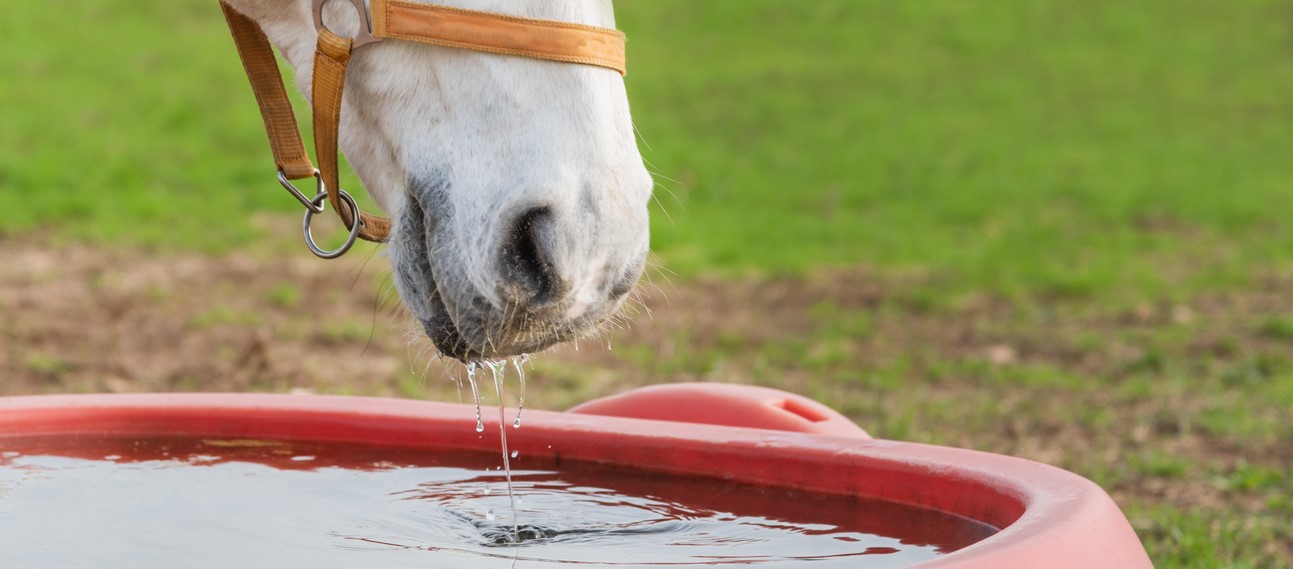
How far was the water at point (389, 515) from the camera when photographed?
2061 mm

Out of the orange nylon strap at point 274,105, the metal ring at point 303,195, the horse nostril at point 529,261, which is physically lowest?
the horse nostril at point 529,261

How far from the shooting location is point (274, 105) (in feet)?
7.09

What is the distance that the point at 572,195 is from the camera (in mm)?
1646

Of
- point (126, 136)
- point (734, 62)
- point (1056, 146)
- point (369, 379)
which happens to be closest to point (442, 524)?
point (369, 379)

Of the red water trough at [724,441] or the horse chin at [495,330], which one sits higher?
the horse chin at [495,330]

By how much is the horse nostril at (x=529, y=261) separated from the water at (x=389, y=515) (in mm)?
512

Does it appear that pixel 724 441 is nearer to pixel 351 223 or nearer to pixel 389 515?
pixel 389 515

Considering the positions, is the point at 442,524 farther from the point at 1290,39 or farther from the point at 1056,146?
the point at 1290,39

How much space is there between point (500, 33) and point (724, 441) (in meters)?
1.01

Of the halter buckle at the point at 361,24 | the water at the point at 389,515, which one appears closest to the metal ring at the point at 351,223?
the halter buckle at the point at 361,24

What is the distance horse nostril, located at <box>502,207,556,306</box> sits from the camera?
1654mm

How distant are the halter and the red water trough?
2.43 ft

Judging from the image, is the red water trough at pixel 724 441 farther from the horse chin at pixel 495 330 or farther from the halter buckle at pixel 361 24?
the halter buckle at pixel 361 24

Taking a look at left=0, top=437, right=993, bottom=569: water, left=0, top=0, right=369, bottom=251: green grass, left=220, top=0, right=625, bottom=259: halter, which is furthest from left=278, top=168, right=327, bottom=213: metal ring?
left=0, top=0, right=369, bottom=251: green grass
